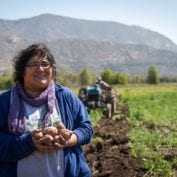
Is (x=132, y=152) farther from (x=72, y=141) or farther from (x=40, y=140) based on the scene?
(x=40, y=140)

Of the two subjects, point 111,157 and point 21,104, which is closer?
point 21,104

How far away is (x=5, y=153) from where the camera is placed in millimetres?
3500

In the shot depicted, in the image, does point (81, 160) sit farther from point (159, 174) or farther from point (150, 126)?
point (150, 126)

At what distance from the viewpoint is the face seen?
3.62 metres

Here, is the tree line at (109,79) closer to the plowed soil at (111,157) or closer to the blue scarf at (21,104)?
the plowed soil at (111,157)

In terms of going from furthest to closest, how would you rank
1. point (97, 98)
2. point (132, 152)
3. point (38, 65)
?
point (97, 98)
point (132, 152)
point (38, 65)

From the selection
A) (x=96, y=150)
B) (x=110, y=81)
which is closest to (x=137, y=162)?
(x=96, y=150)

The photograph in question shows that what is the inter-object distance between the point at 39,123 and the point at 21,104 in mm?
203

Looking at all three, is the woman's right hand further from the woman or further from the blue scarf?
the blue scarf

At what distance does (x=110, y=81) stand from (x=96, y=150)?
8056cm

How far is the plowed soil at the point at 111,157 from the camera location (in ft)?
25.0

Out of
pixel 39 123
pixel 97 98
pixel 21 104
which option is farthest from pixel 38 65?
pixel 97 98

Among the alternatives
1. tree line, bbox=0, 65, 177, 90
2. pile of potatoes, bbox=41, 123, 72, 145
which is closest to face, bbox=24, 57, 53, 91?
pile of potatoes, bbox=41, 123, 72, 145

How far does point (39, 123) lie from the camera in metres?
3.54
